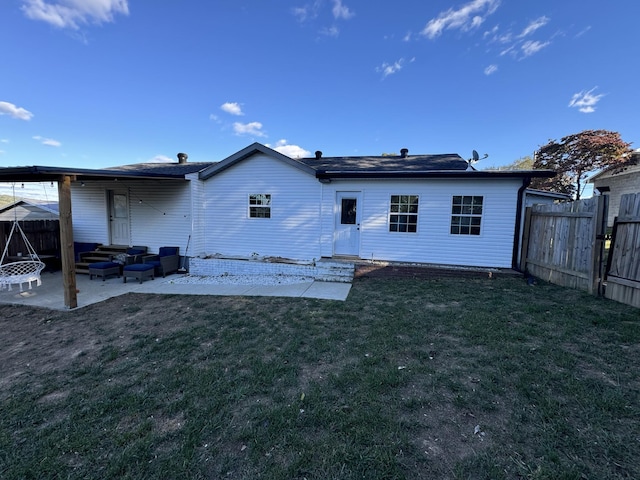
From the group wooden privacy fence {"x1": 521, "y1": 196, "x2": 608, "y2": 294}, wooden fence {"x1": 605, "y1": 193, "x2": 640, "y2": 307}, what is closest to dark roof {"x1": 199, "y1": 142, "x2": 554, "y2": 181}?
wooden privacy fence {"x1": 521, "y1": 196, "x2": 608, "y2": 294}

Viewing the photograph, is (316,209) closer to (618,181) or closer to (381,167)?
(381,167)

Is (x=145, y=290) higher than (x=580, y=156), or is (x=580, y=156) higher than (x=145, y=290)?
(x=580, y=156)

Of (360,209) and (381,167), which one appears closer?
(360,209)

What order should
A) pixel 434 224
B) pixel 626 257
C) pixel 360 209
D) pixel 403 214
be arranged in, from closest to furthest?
pixel 626 257 < pixel 434 224 < pixel 403 214 < pixel 360 209

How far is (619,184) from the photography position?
16375mm

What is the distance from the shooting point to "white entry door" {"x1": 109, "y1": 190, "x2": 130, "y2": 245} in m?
10.2

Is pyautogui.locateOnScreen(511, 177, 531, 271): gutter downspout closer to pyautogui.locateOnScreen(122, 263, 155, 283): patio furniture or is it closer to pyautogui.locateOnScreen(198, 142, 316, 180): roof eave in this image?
pyautogui.locateOnScreen(198, 142, 316, 180): roof eave

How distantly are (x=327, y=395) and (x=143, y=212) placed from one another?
9849 mm

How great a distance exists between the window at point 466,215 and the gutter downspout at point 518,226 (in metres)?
0.93

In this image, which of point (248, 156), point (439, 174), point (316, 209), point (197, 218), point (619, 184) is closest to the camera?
point (439, 174)

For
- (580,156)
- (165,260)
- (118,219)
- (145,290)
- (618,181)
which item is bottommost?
(145,290)

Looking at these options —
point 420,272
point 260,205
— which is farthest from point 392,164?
point 260,205

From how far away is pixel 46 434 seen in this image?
2.29 m

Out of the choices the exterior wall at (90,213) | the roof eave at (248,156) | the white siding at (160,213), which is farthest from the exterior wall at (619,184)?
the exterior wall at (90,213)
